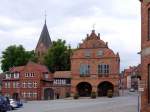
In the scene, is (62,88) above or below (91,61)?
below

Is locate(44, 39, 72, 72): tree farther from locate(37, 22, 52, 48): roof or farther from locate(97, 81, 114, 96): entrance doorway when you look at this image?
locate(37, 22, 52, 48): roof

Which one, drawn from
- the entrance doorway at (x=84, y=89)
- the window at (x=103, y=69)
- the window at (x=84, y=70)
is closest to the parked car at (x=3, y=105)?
the window at (x=103, y=69)

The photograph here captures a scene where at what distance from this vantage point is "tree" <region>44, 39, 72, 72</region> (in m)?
114

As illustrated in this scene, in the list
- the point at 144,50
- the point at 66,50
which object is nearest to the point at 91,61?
the point at 66,50

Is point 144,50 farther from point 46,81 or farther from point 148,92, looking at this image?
point 46,81

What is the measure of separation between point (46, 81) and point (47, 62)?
15303 millimetres

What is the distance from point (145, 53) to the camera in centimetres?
2164

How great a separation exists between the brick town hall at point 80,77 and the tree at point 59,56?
10273mm

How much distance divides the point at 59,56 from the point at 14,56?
13.8 meters

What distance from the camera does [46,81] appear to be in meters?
104

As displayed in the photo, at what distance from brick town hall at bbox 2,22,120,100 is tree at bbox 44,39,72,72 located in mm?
10273

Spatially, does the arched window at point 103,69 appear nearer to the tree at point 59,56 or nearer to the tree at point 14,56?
the tree at point 59,56

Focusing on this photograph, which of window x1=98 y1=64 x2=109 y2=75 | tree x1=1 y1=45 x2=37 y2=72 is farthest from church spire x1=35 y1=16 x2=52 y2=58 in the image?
window x1=98 y1=64 x2=109 y2=75

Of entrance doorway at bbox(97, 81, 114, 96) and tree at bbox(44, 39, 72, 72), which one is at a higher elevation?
tree at bbox(44, 39, 72, 72)
